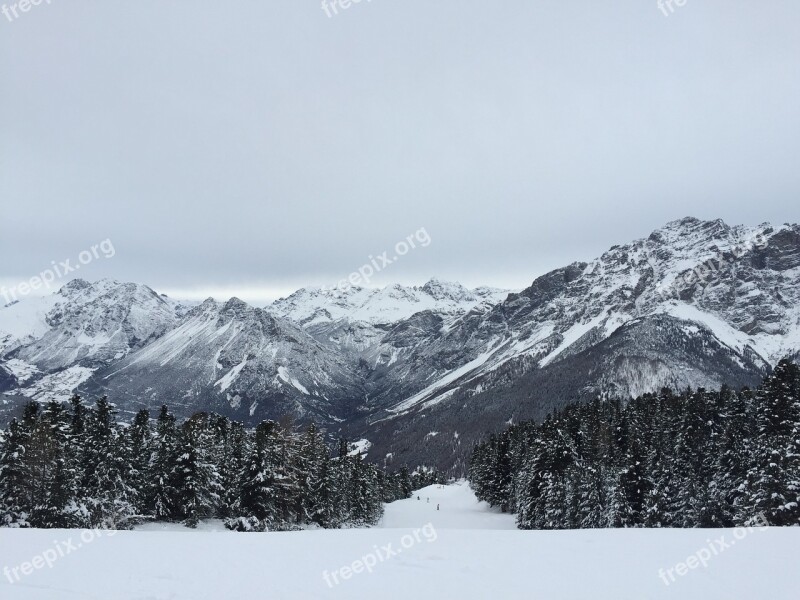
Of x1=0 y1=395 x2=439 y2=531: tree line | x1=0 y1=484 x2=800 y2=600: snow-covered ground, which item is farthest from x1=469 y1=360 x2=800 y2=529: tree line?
x1=0 y1=395 x2=439 y2=531: tree line

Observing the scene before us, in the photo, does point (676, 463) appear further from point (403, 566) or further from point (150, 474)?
point (150, 474)

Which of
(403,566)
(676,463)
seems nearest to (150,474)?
(403,566)

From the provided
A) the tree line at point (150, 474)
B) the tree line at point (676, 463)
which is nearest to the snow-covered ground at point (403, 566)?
the tree line at point (150, 474)

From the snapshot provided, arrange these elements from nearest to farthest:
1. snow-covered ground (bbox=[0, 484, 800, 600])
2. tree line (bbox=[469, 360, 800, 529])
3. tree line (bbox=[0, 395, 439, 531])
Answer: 1. snow-covered ground (bbox=[0, 484, 800, 600])
2. tree line (bbox=[0, 395, 439, 531])
3. tree line (bbox=[469, 360, 800, 529])

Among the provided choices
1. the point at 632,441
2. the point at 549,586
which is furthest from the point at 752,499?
the point at 549,586

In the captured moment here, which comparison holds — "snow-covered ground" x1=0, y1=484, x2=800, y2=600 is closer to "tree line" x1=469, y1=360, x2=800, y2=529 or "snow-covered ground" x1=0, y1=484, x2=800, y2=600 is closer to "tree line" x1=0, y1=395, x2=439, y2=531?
"tree line" x1=0, y1=395, x2=439, y2=531

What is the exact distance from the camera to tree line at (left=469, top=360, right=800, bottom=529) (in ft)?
120

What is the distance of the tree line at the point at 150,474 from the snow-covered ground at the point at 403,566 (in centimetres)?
1984

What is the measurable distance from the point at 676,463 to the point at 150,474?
48189mm

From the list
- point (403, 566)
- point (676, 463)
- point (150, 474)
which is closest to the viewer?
point (403, 566)

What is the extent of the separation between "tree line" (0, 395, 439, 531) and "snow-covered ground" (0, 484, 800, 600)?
19844 millimetres

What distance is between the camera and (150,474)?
4400 centimetres

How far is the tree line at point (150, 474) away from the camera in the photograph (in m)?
35.6

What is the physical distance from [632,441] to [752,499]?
1317cm
